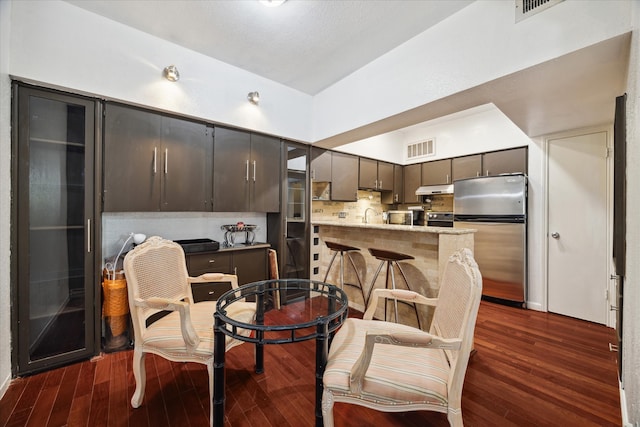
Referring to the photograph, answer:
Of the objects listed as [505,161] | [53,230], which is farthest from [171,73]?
[505,161]

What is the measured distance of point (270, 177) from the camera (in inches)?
127

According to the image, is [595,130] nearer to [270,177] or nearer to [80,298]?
[270,177]

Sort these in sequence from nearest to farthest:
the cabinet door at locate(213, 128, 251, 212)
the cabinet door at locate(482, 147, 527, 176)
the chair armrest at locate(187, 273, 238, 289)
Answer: the chair armrest at locate(187, 273, 238, 289) < the cabinet door at locate(213, 128, 251, 212) < the cabinet door at locate(482, 147, 527, 176)

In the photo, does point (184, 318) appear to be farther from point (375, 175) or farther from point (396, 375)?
point (375, 175)

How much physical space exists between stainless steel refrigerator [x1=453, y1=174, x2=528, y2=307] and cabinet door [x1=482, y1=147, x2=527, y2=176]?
292 millimetres

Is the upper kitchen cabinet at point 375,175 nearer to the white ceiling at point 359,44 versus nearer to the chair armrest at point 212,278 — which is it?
the white ceiling at point 359,44

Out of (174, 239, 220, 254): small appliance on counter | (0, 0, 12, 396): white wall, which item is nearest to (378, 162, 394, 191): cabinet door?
(174, 239, 220, 254): small appliance on counter

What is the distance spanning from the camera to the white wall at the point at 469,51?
1449 millimetres

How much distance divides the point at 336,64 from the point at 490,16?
4.50 feet

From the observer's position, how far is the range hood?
4.31m

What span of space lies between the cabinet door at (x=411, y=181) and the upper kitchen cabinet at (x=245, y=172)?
2.90 meters

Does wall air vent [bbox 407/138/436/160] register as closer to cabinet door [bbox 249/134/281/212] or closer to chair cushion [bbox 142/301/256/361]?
cabinet door [bbox 249/134/281/212]

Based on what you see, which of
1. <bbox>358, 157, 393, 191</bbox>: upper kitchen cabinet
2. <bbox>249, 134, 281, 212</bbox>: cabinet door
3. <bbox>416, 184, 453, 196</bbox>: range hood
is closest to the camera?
<bbox>249, 134, 281, 212</bbox>: cabinet door

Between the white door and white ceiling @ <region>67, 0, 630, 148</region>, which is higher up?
white ceiling @ <region>67, 0, 630, 148</region>
